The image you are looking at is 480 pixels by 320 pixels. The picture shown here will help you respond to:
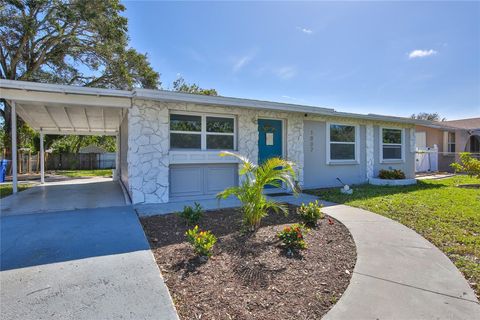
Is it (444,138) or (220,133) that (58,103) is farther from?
(444,138)

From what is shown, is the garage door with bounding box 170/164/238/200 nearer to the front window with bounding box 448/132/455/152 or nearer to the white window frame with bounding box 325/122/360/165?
the white window frame with bounding box 325/122/360/165

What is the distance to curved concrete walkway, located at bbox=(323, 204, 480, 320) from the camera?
7.66 feet

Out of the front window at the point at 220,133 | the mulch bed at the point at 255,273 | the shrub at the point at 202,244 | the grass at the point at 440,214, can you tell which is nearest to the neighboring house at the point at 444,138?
the grass at the point at 440,214

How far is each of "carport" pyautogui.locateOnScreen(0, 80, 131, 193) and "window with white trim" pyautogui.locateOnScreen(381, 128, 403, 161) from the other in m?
10.5

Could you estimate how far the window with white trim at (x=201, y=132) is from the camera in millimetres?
7379

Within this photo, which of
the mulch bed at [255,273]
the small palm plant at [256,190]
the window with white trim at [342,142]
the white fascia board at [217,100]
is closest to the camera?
the mulch bed at [255,273]

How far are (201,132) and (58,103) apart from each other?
3595mm

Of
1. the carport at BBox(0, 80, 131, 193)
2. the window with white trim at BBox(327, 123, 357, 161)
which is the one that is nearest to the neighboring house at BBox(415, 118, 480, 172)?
the window with white trim at BBox(327, 123, 357, 161)

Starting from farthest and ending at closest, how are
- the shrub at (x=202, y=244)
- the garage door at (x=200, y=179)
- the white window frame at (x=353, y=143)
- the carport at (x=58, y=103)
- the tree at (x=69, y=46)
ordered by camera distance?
1. the tree at (x=69, y=46)
2. the white window frame at (x=353, y=143)
3. the garage door at (x=200, y=179)
4. the carport at (x=58, y=103)
5. the shrub at (x=202, y=244)

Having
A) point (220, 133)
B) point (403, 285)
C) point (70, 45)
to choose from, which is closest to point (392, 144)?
point (220, 133)

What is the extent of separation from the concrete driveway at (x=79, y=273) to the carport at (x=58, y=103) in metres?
3.04

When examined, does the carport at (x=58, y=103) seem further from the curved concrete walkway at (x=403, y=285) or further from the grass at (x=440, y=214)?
the grass at (x=440, y=214)

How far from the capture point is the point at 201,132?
770 centimetres

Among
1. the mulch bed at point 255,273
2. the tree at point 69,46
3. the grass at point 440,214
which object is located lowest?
the mulch bed at point 255,273
